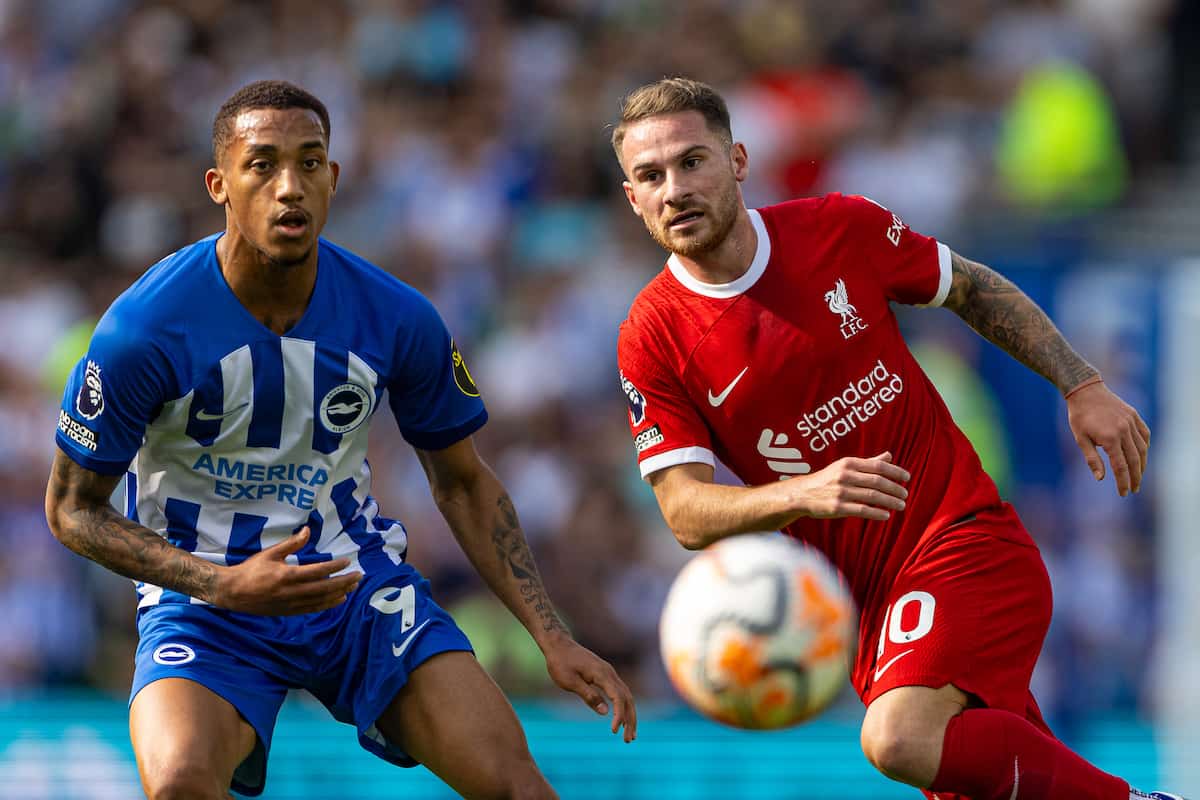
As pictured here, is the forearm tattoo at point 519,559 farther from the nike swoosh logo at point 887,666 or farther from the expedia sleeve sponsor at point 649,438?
the nike swoosh logo at point 887,666

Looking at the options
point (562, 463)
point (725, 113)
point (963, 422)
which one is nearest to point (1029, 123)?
point (963, 422)

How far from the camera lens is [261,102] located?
19.1 feet

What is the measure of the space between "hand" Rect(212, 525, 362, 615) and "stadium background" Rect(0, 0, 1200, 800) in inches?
180

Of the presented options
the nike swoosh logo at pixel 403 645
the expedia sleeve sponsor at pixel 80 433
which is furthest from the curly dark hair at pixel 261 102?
the nike swoosh logo at pixel 403 645

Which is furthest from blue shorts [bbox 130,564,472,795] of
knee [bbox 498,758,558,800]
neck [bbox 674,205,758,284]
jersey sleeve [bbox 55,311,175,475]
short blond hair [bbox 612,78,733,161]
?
short blond hair [bbox 612,78,733,161]

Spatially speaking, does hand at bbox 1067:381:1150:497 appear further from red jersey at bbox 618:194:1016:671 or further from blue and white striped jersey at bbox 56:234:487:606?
blue and white striped jersey at bbox 56:234:487:606

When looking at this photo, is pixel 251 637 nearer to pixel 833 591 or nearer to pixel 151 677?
pixel 151 677

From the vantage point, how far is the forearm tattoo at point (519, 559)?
6250 mm

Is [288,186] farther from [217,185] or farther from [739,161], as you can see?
[739,161]

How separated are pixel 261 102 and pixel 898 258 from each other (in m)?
2.27

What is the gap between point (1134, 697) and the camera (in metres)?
11.1

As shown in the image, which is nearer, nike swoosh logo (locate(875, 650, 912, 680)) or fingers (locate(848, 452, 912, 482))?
fingers (locate(848, 452, 912, 482))

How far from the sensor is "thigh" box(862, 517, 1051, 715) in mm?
5820

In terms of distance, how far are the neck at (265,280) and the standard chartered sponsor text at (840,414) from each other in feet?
5.79
